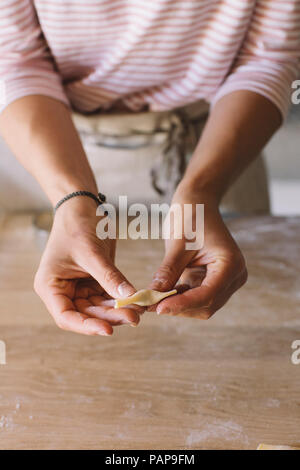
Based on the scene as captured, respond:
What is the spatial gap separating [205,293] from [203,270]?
0.10m

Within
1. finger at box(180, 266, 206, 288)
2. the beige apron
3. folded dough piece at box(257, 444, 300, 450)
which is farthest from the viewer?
the beige apron

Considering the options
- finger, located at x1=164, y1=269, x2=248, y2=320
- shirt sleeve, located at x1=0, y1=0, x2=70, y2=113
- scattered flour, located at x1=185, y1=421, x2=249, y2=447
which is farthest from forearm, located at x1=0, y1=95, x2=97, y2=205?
scattered flour, located at x1=185, y1=421, x2=249, y2=447

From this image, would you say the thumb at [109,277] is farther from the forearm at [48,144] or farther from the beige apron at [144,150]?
the beige apron at [144,150]

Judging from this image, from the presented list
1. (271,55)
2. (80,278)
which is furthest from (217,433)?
(271,55)

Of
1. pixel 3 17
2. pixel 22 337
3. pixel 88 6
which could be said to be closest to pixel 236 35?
pixel 88 6

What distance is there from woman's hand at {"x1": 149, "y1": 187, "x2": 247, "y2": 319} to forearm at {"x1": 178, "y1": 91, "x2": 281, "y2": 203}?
0.03m

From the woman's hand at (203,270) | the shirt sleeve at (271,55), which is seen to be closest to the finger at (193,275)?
the woman's hand at (203,270)

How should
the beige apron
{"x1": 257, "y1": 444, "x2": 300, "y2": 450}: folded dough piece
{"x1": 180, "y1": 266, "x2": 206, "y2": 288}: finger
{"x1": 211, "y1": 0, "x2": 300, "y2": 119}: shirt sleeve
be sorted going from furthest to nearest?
the beige apron
{"x1": 211, "y1": 0, "x2": 300, "y2": 119}: shirt sleeve
{"x1": 180, "y1": 266, "x2": 206, "y2": 288}: finger
{"x1": 257, "y1": 444, "x2": 300, "y2": 450}: folded dough piece

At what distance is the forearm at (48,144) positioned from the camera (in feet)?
2.27

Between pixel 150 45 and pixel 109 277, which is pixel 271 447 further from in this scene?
pixel 150 45

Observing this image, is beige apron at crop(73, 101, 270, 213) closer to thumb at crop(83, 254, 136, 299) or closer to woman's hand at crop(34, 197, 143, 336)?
woman's hand at crop(34, 197, 143, 336)

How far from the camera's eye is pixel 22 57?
30.8 inches

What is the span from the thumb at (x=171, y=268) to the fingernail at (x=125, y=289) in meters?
0.03

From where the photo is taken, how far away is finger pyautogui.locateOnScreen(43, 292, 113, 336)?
545 mm
